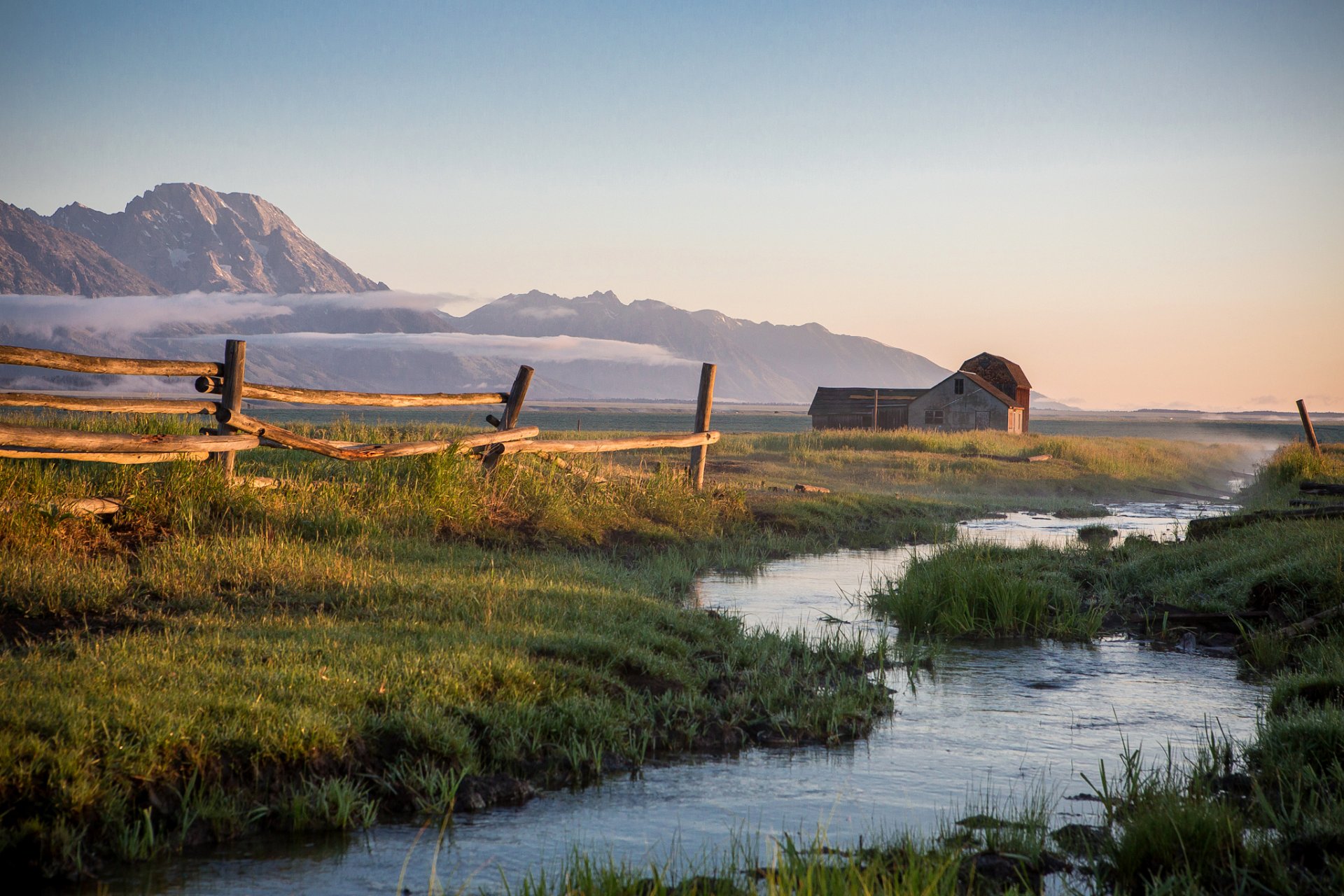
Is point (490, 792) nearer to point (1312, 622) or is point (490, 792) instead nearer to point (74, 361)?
point (74, 361)

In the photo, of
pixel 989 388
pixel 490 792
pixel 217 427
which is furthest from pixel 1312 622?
pixel 989 388

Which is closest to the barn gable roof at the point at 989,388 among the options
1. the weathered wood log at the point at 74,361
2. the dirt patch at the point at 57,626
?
the weathered wood log at the point at 74,361

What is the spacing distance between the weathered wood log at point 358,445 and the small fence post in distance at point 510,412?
0.18 metres

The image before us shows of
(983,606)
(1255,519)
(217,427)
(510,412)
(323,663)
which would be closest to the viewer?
(323,663)

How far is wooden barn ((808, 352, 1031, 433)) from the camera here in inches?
2182

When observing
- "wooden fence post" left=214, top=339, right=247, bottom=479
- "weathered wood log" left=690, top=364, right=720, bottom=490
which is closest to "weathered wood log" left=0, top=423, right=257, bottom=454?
"wooden fence post" left=214, top=339, right=247, bottom=479

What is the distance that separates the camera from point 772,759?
18.9ft

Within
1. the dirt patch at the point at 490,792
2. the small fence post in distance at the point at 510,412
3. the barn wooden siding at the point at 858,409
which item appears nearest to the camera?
the dirt patch at the point at 490,792

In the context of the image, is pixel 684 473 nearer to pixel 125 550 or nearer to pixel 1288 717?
pixel 125 550

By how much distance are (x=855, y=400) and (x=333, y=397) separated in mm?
51425

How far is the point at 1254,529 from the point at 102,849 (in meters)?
11.9

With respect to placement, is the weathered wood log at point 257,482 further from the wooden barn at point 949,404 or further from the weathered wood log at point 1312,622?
the wooden barn at point 949,404

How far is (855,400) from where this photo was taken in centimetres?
6019

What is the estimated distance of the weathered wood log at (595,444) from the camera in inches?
518
